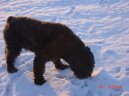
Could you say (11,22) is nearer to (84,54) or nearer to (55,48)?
(55,48)

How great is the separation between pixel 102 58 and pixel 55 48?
4.96 ft

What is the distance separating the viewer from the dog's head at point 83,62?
5902 millimetres

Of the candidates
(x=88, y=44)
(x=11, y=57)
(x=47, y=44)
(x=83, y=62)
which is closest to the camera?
(x=83, y=62)

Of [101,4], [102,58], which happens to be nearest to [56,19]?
[101,4]

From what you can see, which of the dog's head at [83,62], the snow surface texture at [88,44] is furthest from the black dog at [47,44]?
the snow surface texture at [88,44]

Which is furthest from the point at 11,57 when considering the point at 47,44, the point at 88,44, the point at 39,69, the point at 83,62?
the point at 88,44

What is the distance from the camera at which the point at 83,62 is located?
5.89 metres

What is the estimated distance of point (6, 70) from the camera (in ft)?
22.7

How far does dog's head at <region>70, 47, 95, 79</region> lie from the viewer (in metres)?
5.90

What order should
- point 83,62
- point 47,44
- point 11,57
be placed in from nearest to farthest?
point 83,62, point 47,44, point 11,57

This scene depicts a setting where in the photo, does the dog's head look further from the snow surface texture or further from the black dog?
the snow surface texture

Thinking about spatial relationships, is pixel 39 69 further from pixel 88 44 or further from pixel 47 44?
pixel 88 44

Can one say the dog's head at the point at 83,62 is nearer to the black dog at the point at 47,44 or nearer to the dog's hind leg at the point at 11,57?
the black dog at the point at 47,44

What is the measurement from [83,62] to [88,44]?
1982 mm
